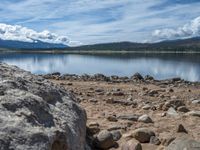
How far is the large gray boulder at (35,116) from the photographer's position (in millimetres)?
4414

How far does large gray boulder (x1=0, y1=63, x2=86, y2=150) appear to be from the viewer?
14.5 feet

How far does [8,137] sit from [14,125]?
24cm

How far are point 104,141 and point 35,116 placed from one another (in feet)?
7.10

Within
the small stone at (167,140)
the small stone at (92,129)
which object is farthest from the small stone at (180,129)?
the small stone at (92,129)

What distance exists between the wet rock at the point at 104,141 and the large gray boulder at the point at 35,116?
1.84 ft

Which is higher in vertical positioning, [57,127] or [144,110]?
[57,127]

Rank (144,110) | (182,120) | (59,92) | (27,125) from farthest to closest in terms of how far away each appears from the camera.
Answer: (144,110), (182,120), (59,92), (27,125)

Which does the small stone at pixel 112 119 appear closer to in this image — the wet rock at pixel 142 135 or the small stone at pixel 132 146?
the wet rock at pixel 142 135

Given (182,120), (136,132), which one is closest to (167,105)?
(182,120)

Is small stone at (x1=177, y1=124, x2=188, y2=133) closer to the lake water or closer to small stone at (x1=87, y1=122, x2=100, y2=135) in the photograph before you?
small stone at (x1=87, y1=122, x2=100, y2=135)

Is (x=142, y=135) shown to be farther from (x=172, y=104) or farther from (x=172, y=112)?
(x=172, y=104)

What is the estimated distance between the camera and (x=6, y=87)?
17.6 ft

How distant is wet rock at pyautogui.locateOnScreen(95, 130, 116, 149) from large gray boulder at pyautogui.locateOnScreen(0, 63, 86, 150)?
56 centimetres

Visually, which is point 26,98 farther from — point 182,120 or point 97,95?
point 97,95
